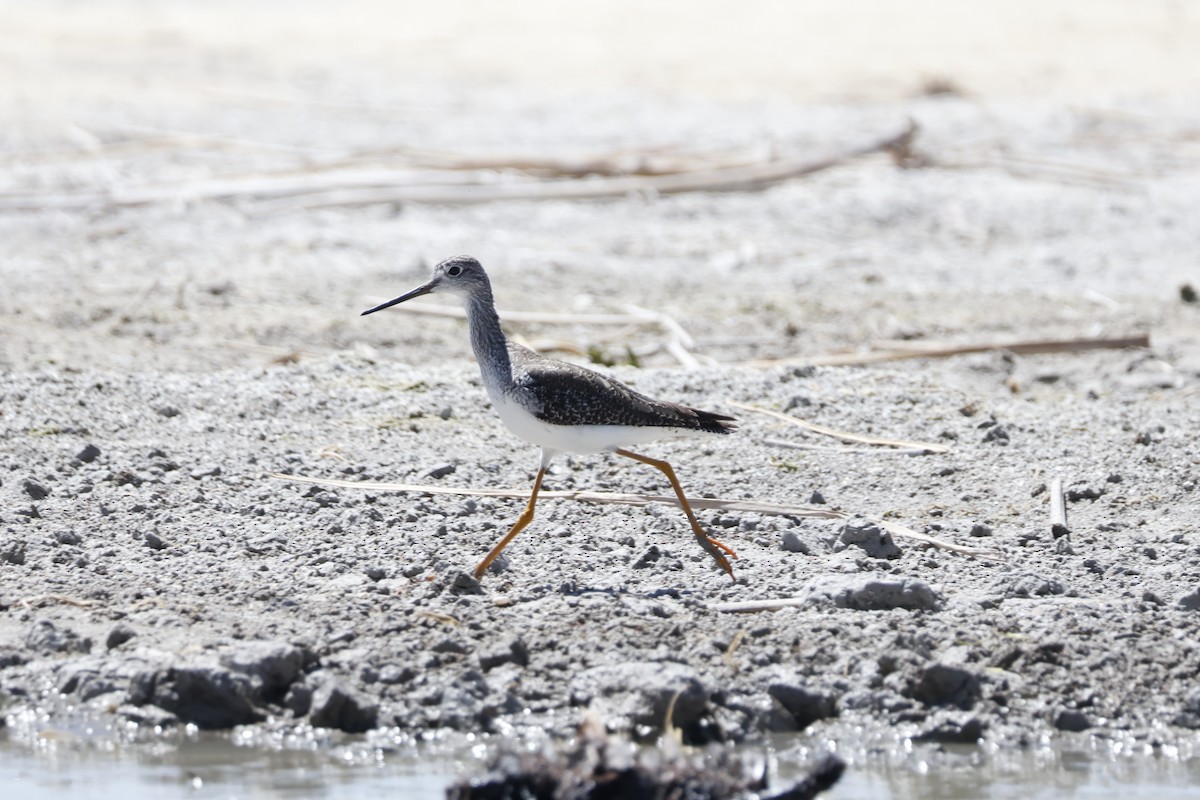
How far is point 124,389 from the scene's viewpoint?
926cm

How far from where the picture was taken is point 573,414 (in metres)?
6.80

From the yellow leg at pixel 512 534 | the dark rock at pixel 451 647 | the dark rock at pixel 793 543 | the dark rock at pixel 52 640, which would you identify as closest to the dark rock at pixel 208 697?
the dark rock at pixel 52 640

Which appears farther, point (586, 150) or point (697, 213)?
point (586, 150)

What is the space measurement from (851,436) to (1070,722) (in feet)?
9.94

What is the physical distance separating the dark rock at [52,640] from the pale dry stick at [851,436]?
13.3 ft

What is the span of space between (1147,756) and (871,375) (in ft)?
14.4

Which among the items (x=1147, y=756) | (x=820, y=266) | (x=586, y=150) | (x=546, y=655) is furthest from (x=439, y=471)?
(x=586, y=150)

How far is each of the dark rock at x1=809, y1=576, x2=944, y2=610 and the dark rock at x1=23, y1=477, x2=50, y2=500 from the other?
11.7ft

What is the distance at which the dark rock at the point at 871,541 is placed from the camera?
23.4ft

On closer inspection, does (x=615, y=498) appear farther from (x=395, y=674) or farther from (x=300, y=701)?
(x=300, y=701)

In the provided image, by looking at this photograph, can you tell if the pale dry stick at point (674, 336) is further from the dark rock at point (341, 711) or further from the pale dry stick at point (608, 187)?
the dark rock at point (341, 711)

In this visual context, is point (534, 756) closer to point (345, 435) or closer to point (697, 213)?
point (345, 435)

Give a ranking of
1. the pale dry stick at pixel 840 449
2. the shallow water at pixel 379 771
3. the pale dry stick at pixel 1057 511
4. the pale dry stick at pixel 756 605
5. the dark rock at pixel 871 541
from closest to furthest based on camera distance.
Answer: the shallow water at pixel 379 771 → the pale dry stick at pixel 756 605 → the dark rock at pixel 871 541 → the pale dry stick at pixel 1057 511 → the pale dry stick at pixel 840 449

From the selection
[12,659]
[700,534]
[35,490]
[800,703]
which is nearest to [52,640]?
[12,659]
